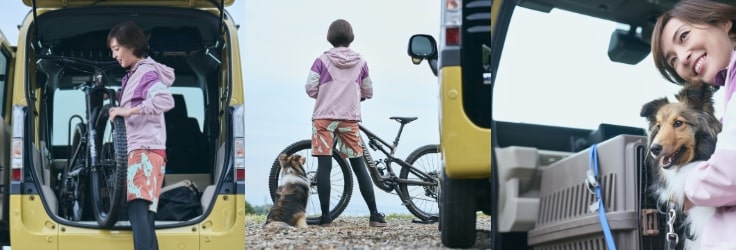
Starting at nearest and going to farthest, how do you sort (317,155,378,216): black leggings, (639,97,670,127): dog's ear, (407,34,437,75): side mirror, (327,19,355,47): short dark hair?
(639,97,670,127): dog's ear, (407,34,437,75): side mirror, (327,19,355,47): short dark hair, (317,155,378,216): black leggings

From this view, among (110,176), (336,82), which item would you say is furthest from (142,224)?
(336,82)

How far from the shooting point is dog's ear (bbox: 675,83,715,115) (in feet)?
4.53

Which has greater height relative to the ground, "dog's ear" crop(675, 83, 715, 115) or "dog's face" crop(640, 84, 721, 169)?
"dog's ear" crop(675, 83, 715, 115)

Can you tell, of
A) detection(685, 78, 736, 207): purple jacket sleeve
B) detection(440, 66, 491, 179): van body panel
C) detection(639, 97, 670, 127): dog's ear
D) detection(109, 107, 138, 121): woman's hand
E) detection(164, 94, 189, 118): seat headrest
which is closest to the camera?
detection(685, 78, 736, 207): purple jacket sleeve

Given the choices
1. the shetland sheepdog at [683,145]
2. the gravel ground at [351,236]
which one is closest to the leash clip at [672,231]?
the shetland sheepdog at [683,145]

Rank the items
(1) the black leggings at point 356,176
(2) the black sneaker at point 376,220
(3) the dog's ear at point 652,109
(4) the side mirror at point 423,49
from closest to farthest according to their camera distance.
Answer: (3) the dog's ear at point 652,109, (4) the side mirror at point 423,49, (1) the black leggings at point 356,176, (2) the black sneaker at point 376,220

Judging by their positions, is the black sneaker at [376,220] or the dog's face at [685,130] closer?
the dog's face at [685,130]

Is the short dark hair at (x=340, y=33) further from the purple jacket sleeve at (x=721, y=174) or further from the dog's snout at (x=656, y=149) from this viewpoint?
the purple jacket sleeve at (x=721, y=174)

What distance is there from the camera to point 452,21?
2070mm

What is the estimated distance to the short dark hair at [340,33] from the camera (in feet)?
12.6

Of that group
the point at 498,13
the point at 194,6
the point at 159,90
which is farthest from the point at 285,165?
the point at 498,13

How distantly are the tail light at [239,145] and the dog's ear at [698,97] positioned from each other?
192 cm

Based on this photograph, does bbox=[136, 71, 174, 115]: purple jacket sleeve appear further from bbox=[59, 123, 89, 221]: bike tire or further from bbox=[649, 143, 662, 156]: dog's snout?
bbox=[649, 143, 662, 156]: dog's snout

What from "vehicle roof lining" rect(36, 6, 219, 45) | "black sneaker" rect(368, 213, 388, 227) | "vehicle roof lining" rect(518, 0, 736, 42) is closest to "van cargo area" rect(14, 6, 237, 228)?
"vehicle roof lining" rect(36, 6, 219, 45)
